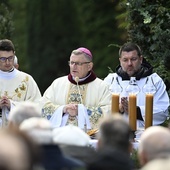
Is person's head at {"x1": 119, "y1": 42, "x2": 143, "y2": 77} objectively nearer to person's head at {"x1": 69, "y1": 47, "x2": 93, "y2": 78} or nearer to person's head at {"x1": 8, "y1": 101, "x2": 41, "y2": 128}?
person's head at {"x1": 69, "y1": 47, "x2": 93, "y2": 78}

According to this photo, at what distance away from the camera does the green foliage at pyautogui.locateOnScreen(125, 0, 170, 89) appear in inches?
504

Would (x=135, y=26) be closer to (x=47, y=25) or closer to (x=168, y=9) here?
(x=168, y=9)

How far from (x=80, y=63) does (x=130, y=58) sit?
601 millimetres

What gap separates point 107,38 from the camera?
86.3 feet

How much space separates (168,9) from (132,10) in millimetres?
531

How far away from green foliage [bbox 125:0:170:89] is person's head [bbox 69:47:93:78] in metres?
1.78

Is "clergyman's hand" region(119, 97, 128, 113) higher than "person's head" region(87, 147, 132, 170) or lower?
lower

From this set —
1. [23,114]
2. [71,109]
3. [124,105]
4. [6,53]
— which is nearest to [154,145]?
[23,114]

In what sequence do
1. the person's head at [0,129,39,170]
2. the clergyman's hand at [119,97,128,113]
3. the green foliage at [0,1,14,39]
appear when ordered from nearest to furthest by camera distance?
the person's head at [0,129,39,170] → the clergyman's hand at [119,97,128,113] → the green foliage at [0,1,14,39]

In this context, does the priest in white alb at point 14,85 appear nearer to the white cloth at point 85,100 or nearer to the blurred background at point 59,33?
the white cloth at point 85,100

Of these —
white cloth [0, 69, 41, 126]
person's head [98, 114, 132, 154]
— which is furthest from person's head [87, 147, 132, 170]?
white cloth [0, 69, 41, 126]

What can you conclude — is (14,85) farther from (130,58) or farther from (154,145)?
(154,145)

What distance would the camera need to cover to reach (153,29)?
42.7 feet

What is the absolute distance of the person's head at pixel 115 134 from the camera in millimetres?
6031
